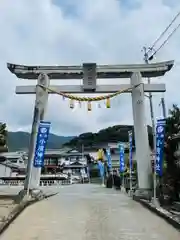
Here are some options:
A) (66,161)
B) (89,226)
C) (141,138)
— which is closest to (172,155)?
(141,138)

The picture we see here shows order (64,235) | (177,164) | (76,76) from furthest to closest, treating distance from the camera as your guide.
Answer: (76,76), (177,164), (64,235)

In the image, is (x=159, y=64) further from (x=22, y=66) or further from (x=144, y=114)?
(x=22, y=66)

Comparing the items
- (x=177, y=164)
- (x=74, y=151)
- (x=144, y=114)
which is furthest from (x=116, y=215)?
(x=74, y=151)

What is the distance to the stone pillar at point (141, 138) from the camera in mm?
19812

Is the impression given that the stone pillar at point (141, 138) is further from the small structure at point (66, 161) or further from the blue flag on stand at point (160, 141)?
the small structure at point (66, 161)

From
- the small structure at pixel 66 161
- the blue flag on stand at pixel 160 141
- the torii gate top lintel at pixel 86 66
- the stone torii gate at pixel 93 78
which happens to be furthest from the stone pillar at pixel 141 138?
the small structure at pixel 66 161

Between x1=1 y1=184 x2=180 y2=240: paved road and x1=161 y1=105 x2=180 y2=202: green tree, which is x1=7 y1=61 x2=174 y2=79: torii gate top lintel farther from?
x1=1 y1=184 x2=180 y2=240: paved road

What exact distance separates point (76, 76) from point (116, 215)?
10566 mm

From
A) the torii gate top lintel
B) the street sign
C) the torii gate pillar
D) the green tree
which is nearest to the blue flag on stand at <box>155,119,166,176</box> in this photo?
the green tree

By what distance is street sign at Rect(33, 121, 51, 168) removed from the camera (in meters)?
19.1

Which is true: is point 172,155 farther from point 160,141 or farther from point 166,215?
point 166,215

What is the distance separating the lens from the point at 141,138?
20.2m

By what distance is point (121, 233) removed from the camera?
9.29 meters

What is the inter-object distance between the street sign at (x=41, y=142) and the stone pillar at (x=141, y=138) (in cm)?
495
